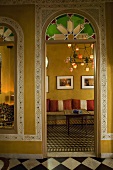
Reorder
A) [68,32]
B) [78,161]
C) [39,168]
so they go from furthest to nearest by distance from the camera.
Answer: [68,32], [78,161], [39,168]

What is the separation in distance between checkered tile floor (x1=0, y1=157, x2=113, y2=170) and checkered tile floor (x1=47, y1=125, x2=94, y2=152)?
553mm

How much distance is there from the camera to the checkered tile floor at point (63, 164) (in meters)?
3.43

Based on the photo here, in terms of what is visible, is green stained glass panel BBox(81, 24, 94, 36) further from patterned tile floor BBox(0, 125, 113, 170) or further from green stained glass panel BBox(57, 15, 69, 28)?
patterned tile floor BBox(0, 125, 113, 170)

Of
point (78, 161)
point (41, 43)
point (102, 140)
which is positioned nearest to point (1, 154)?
point (78, 161)

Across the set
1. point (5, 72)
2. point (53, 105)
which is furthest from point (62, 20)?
point (53, 105)

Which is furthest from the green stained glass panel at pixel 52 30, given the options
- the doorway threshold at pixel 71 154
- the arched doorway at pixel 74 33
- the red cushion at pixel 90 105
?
the red cushion at pixel 90 105

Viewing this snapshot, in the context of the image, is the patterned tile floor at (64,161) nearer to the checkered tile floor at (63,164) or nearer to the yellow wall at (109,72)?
the checkered tile floor at (63,164)

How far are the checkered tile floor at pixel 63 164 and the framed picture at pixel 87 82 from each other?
14.2ft

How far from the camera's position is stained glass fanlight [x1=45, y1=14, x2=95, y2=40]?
3980 millimetres

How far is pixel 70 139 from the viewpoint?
5301 millimetres

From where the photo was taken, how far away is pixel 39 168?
3.42 metres

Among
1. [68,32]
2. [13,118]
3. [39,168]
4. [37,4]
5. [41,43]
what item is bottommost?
[39,168]

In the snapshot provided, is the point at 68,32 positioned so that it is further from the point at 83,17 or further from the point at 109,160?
the point at 109,160

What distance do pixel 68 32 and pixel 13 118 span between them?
2.31 m
